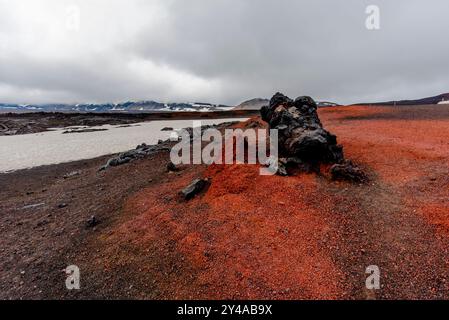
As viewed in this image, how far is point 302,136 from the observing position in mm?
11297

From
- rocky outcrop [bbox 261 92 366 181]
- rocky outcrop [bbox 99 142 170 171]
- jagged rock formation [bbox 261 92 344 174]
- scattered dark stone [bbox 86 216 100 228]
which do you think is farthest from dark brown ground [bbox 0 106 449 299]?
rocky outcrop [bbox 99 142 170 171]

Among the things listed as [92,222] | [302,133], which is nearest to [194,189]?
[92,222]

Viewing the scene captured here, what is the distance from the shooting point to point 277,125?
43.9 feet

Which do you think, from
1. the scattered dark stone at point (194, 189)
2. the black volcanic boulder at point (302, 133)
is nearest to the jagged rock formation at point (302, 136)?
the black volcanic boulder at point (302, 133)

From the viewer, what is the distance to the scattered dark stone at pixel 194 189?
34.0ft

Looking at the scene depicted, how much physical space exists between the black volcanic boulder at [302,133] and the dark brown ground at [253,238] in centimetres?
126

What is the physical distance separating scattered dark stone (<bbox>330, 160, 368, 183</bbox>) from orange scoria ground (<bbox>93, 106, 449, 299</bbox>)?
32cm

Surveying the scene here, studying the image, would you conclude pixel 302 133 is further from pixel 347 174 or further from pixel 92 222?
pixel 92 222

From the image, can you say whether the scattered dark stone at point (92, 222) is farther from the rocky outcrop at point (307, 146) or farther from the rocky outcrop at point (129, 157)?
the rocky outcrop at point (129, 157)

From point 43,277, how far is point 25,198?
10369mm

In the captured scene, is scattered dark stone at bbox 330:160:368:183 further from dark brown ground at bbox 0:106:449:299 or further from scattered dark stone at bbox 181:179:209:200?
scattered dark stone at bbox 181:179:209:200

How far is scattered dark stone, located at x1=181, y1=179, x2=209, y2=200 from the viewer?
10.4 metres

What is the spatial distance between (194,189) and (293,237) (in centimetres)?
467

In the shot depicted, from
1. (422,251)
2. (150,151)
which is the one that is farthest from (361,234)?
(150,151)
